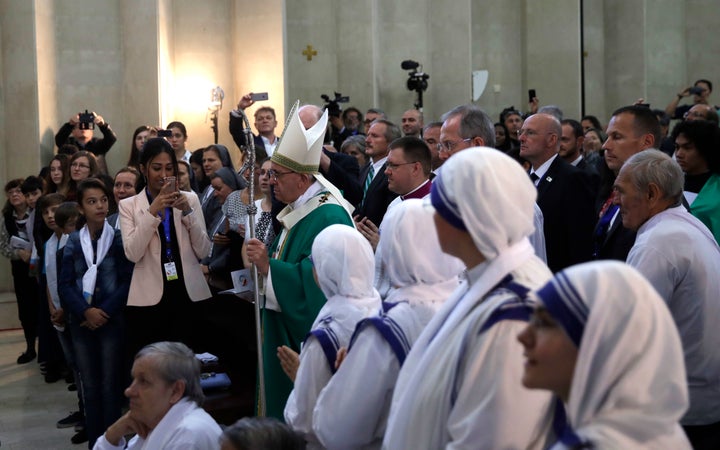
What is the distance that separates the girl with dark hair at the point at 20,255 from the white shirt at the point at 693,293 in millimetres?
7255

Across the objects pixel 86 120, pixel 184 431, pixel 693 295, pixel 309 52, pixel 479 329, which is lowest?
pixel 184 431

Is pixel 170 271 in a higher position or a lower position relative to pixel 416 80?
lower

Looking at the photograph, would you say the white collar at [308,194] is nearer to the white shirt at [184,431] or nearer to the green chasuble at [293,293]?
the green chasuble at [293,293]

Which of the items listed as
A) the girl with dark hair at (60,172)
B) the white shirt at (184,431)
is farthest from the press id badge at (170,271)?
the girl with dark hair at (60,172)

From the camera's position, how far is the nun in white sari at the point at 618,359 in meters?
1.74

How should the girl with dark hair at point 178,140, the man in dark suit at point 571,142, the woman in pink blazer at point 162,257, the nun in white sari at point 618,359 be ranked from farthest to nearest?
the girl with dark hair at point 178,140, the man in dark suit at point 571,142, the woman in pink blazer at point 162,257, the nun in white sari at point 618,359

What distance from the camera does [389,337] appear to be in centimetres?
300

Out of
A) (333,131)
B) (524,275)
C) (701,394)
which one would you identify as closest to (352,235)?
(524,275)

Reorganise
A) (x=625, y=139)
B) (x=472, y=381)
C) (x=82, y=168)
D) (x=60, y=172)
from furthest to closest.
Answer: (x=60, y=172), (x=82, y=168), (x=625, y=139), (x=472, y=381)

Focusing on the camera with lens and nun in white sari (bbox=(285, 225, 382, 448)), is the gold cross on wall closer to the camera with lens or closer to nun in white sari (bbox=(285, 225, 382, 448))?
the camera with lens

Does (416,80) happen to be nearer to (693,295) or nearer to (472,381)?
(693,295)

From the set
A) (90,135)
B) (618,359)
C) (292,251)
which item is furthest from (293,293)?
(90,135)

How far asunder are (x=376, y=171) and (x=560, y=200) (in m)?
2.12

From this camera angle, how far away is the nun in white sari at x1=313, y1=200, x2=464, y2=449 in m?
3.01
